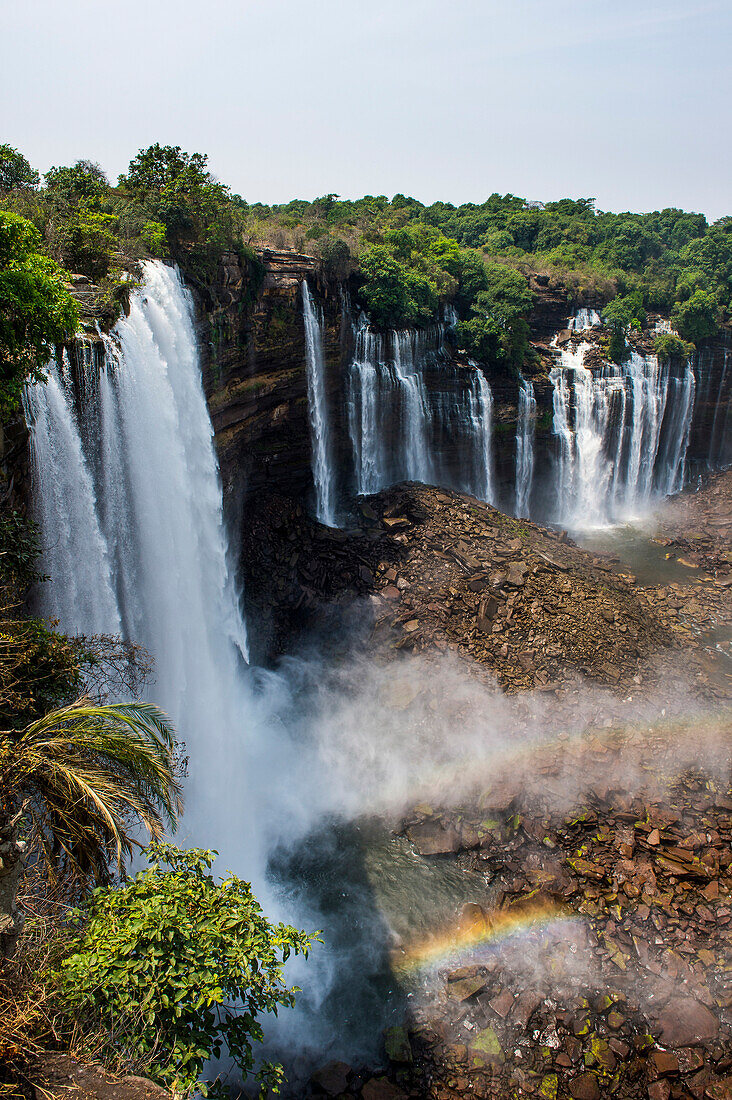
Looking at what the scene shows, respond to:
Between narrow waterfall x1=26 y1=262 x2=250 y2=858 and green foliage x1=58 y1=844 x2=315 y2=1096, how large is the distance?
5.56m

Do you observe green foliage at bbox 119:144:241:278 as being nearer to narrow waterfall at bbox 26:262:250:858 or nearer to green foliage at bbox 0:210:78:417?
narrow waterfall at bbox 26:262:250:858

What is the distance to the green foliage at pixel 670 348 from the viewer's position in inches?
1257

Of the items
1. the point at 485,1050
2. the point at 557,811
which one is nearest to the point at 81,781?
the point at 485,1050

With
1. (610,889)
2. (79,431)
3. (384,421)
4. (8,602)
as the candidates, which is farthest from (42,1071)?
(384,421)

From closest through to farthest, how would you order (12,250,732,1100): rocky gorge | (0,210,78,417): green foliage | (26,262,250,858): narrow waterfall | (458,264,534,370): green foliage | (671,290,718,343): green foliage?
1. (0,210,78,417): green foliage
2. (12,250,732,1100): rocky gorge
3. (26,262,250,858): narrow waterfall
4. (458,264,534,370): green foliage
5. (671,290,718,343): green foliage

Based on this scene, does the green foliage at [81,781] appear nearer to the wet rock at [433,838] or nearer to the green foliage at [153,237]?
the wet rock at [433,838]

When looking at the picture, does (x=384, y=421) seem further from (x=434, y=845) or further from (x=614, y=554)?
(x=434, y=845)

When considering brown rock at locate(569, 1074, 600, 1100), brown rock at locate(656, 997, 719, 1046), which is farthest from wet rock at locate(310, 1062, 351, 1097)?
brown rock at locate(656, 997, 719, 1046)

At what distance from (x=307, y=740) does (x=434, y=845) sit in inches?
173

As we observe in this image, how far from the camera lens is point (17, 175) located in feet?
62.5

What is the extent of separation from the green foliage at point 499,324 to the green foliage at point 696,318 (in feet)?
32.4

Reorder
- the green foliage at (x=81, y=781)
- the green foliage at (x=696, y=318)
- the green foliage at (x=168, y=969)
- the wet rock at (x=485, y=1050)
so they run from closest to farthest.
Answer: the green foliage at (x=168, y=969) < the green foliage at (x=81, y=781) < the wet rock at (x=485, y=1050) < the green foliage at (x=696, y=318)

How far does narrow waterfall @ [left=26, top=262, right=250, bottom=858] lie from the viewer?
35.2 ft

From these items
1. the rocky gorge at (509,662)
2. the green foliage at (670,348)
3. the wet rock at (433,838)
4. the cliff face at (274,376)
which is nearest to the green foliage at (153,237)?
the rocky gorge at (509,662)
